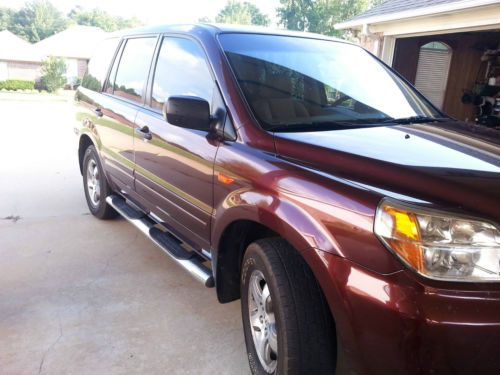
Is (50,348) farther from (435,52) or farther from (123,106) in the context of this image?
(435,52)

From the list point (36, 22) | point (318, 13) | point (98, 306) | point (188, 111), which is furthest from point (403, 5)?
point (36, 22)

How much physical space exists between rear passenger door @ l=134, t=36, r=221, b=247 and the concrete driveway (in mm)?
543

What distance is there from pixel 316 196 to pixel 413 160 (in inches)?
18.7

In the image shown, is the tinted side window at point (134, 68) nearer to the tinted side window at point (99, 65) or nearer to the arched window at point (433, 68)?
the tinted side window at point (99, 65)

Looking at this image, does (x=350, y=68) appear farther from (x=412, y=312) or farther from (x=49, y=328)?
(x=49, y=328)

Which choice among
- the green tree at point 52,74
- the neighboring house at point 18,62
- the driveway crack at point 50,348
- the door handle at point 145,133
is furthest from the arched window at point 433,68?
the neighboring house at point 18,62

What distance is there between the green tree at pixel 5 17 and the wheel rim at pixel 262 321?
92598 millimetres

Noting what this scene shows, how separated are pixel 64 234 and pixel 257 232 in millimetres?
2780

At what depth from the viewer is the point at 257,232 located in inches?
97.7

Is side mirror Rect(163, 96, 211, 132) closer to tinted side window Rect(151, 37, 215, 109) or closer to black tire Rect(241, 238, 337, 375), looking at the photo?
tinted side window Rect(151, 37, 215, 109)

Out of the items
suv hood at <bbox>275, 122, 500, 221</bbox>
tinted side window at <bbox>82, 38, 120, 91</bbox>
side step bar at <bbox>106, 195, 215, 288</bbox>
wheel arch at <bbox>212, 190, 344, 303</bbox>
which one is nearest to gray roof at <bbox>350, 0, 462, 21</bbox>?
tinted side window at <bbox>82, 38, 120, 91</bbox>

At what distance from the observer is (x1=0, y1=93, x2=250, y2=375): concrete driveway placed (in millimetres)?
2629

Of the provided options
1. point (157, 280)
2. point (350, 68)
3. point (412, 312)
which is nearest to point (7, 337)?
point (157, 280)

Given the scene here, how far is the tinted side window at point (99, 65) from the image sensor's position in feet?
14.7
